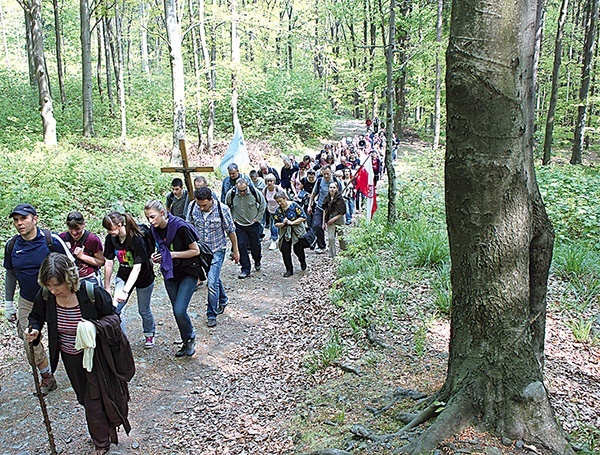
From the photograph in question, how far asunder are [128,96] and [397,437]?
99.3 feet

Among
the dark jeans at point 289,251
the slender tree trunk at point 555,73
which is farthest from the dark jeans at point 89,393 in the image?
the slender tree trunk at point 555,73

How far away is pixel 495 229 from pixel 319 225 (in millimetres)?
7775

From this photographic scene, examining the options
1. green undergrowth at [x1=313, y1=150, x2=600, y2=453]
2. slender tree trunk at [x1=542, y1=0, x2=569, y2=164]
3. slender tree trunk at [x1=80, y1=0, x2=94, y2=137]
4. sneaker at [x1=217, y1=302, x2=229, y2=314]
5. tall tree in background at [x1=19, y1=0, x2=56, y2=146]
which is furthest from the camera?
slender tree trunk at [x1=80, y1=0, x2=94, y2=137]

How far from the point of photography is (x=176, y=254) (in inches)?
226

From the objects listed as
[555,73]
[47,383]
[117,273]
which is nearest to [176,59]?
[117,273]

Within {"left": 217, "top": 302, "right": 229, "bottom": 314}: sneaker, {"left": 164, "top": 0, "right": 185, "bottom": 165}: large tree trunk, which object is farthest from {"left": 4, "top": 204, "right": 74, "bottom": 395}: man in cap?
{"left": 164, "top": 0, "right": 185, "bottom": 165}: large tree trunk

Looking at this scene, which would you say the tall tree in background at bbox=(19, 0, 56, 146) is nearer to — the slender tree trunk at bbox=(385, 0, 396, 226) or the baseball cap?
the slender tree trunk at bbox=(385, 0, 396, 226)

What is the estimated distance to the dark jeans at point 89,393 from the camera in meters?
4.04

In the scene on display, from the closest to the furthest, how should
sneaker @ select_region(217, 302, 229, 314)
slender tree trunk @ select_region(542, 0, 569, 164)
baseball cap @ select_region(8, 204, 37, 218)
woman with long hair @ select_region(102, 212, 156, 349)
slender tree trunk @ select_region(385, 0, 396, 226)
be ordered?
1. baseball cap @ select_region(8, 204, 37, 218)
2. woman with long hair @ select_region(102, 212, 156, 349)
3. sneaker @ select_region(217, 302, 229, 314)
4. slender tree trunk @ select_region(385, 0, 396, 226)
5. slender tree trunk @ select_region(542, 0, 569, 164)

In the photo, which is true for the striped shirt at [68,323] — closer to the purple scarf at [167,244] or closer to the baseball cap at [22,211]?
the baseball cap at [22,211]

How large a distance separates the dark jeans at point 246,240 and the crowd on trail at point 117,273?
2cm

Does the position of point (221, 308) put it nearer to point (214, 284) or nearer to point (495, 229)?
point (214, 284)

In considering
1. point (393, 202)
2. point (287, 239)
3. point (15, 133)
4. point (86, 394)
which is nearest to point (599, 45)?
point (393, 202)

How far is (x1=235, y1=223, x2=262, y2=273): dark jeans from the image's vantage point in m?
9.23
